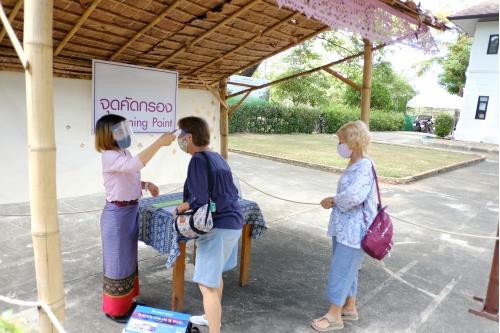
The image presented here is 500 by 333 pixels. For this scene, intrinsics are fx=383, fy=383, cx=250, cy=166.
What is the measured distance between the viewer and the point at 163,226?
2.86 m

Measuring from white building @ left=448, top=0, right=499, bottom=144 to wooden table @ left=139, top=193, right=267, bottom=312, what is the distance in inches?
769

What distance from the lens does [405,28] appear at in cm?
356

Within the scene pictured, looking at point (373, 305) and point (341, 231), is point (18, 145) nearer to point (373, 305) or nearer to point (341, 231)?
point (341, 231)

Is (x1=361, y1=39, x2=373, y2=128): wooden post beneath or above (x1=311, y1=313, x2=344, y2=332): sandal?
above

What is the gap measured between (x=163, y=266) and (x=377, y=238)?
226cm

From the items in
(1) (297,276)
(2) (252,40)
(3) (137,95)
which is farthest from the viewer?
(2) (252,40)

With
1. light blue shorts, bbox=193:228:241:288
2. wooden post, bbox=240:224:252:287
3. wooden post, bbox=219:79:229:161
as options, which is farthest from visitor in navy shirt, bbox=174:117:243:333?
wooden post, bbox=219:79:229:161

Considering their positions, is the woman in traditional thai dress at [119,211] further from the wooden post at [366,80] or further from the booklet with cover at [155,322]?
the wooden post at [366,80]

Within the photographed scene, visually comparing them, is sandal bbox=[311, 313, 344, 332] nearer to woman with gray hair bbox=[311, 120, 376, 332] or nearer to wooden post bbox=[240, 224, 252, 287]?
woman with gray hair bbox=[311, 120, 376, 332]

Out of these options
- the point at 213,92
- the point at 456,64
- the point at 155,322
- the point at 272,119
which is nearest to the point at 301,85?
the point at 272,119

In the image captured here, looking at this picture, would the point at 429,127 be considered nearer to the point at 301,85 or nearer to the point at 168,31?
the point at 301,85

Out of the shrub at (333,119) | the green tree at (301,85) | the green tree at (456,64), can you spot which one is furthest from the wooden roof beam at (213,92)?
the green tree at (456,64)

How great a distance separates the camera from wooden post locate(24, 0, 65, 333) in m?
1.60

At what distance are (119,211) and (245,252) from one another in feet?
4.15
